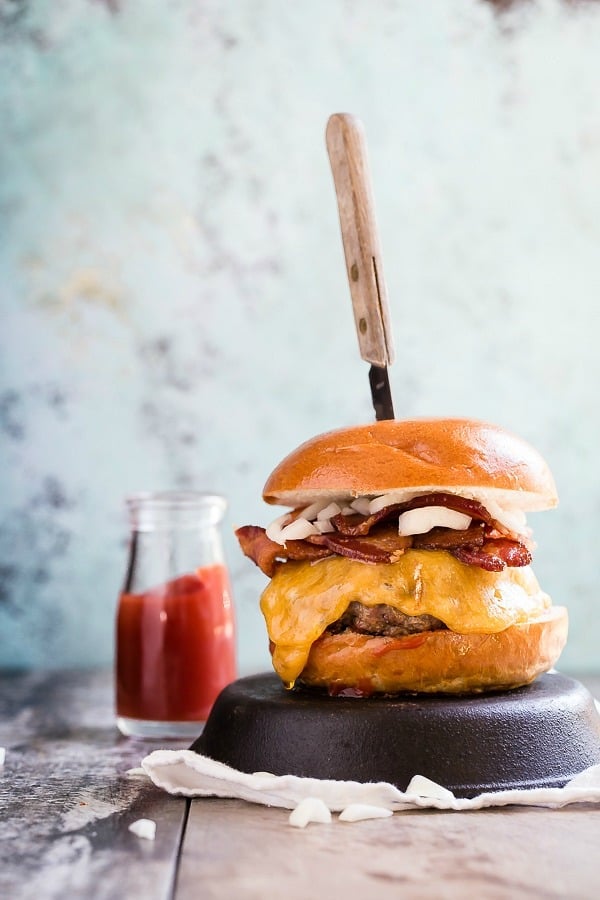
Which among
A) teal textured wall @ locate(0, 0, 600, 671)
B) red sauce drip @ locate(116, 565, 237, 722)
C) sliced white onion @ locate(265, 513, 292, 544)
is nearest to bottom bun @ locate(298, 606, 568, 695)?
sliced white onion @ locate(265, 513, 292, 544)

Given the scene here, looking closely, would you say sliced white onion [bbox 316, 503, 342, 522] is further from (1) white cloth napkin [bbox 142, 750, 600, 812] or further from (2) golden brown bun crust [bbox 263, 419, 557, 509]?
(1) white cloth napkin [bbox 142, 750, 600, 812]

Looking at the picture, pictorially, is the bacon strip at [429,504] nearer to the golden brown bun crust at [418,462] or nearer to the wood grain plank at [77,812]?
the golden brown bun crust at [418,462]

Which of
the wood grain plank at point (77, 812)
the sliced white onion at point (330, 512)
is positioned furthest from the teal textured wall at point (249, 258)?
the sliced white onion at point (330, 512)

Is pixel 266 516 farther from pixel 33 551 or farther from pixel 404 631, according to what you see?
pixel 404 631

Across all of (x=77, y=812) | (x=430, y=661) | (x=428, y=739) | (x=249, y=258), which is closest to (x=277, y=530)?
(x=430, y=661)

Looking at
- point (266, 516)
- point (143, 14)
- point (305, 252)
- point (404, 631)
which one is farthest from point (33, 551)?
point (404, 631)

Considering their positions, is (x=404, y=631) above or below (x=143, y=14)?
below

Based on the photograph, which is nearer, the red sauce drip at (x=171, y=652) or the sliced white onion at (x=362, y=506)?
the sliced white onion at (x=362, y=506)
